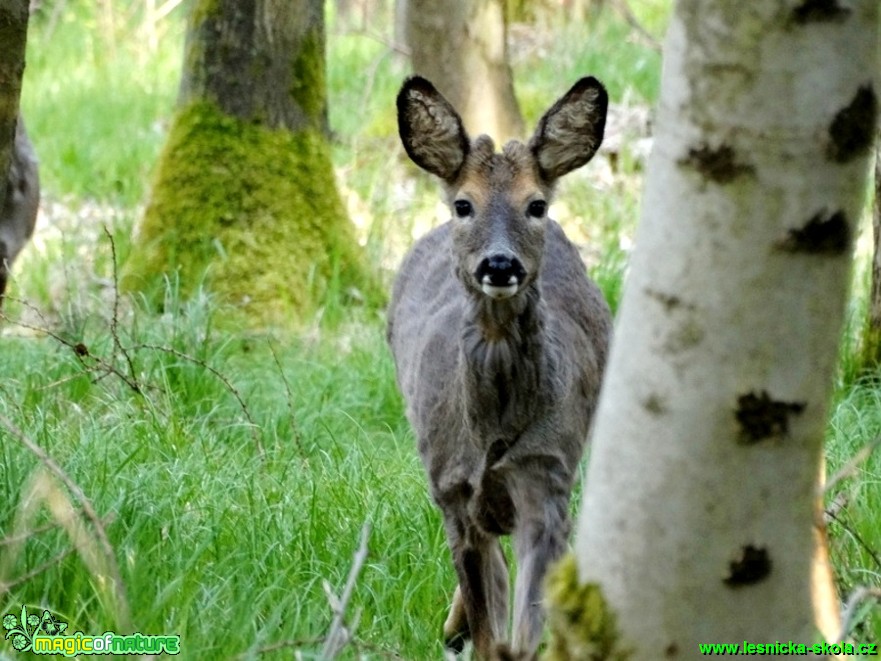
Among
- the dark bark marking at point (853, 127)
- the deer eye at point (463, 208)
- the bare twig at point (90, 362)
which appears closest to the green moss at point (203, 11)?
the bare twig at point (90, 362)

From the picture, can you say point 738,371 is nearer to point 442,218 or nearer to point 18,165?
point 18,165

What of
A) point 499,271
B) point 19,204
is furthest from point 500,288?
point 19,204

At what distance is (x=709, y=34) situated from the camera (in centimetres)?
229

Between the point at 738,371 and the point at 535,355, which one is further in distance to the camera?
the point at 535,355

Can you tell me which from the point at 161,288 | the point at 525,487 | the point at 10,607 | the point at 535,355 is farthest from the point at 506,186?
the point at 161,288

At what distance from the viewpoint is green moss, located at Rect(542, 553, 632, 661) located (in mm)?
2477

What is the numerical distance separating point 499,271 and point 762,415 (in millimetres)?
1780

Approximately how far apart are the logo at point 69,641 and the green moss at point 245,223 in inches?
160

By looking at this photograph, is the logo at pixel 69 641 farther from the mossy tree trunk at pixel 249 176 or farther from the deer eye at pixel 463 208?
the mossy tree trunk at pixel 249 176

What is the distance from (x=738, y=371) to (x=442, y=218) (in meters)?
6.32

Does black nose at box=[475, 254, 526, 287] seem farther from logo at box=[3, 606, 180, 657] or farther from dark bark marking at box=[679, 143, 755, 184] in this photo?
dark bark marking at box=[679, 143, 755, 184]

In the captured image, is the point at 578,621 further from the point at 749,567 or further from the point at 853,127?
the point at 853,127

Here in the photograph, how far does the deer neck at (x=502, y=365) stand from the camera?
4.20 m

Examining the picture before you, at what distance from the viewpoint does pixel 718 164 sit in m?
2.30
